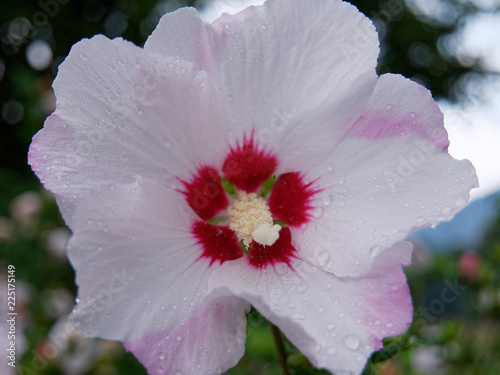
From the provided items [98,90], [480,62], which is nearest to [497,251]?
[98,90]

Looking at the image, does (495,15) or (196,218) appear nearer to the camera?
(196,218)

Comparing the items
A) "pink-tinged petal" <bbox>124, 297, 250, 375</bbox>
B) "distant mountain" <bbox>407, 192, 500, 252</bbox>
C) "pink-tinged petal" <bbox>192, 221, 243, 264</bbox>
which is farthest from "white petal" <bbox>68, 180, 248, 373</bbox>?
"distant mountain" <bbox>407, 192, 500, 252</bbox>

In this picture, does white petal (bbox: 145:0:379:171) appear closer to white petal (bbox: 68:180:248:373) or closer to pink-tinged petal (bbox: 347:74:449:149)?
pink-tinged petal (bbox: 347:74:449:149)

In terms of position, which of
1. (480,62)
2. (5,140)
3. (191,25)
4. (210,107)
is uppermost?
Result: (191,25)

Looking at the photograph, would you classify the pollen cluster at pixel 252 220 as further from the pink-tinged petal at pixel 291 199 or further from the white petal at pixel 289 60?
the white petal at pixel 289 60

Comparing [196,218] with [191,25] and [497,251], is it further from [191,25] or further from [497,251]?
[497,251]
